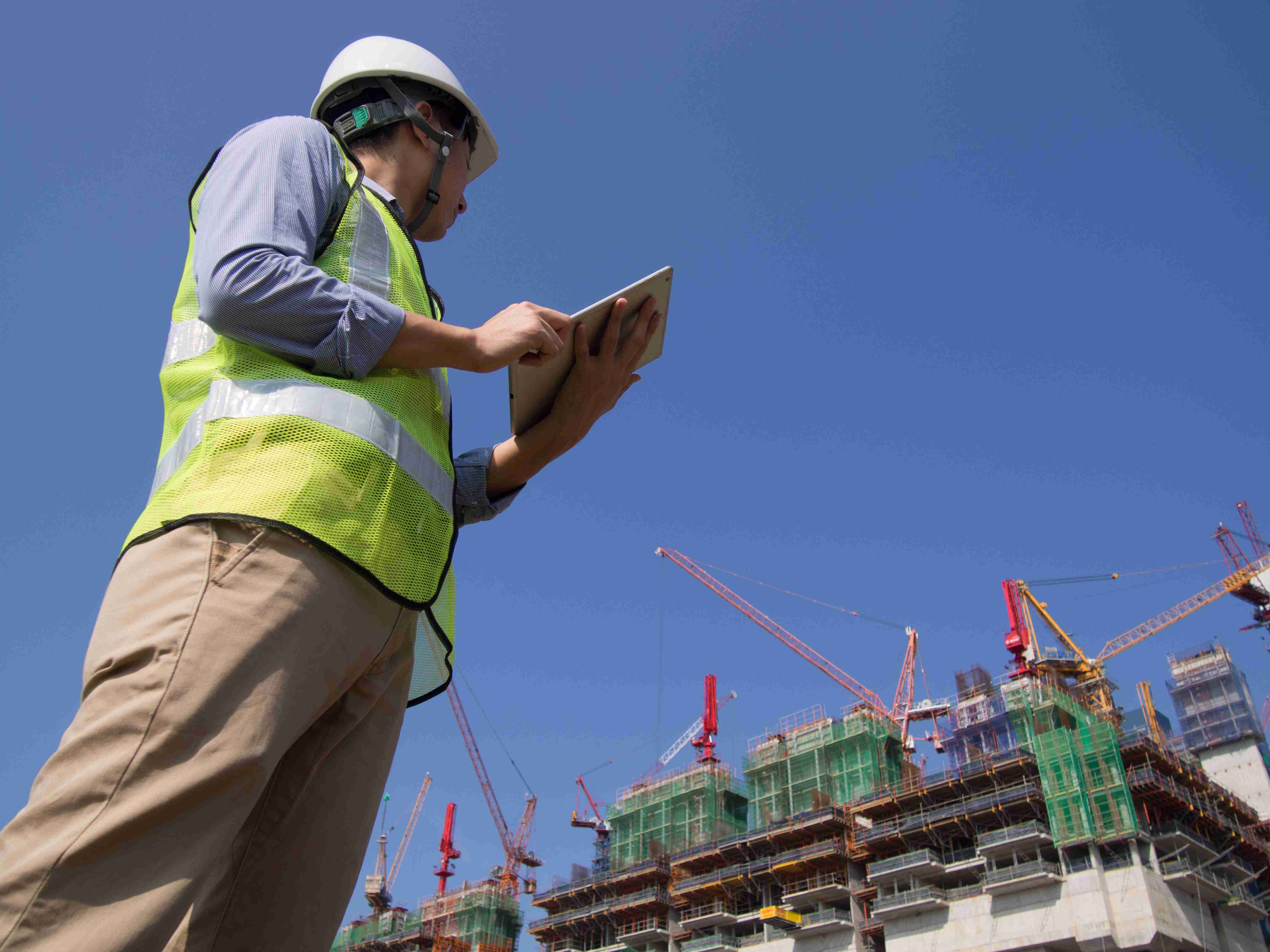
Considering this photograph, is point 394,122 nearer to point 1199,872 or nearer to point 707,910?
point 1199,872

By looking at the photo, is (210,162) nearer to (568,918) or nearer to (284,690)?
(284,690)

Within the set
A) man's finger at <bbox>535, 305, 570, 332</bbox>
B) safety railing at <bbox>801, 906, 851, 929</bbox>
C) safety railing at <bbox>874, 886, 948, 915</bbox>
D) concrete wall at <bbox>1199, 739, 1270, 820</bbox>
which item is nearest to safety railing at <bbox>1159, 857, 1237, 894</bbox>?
safety railing at <bbox>874, 886, 948, 915</bbox>

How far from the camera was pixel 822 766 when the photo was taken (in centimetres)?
5200

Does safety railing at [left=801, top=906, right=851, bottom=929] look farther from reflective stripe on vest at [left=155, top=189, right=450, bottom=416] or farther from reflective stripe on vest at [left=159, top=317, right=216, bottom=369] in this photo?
reflective stripe on vest at [left=159, top=317, right=216, bottom=369]

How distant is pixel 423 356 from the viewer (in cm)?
190

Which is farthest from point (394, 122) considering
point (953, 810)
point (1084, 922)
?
point (953, 810)

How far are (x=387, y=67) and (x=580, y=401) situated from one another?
100 cm

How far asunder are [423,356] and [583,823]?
89.1m

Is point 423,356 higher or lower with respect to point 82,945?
higher

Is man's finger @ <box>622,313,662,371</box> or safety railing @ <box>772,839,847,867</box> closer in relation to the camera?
man's finger @ <box>622,313,662,371</box>

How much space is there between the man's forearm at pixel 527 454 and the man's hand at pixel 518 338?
0.30m

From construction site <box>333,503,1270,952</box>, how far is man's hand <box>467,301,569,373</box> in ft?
136

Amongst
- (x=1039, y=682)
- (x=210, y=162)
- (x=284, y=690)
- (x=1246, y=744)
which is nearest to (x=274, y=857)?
(x=284, y=690)

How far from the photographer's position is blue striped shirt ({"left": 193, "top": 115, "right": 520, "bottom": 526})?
1745 mm
